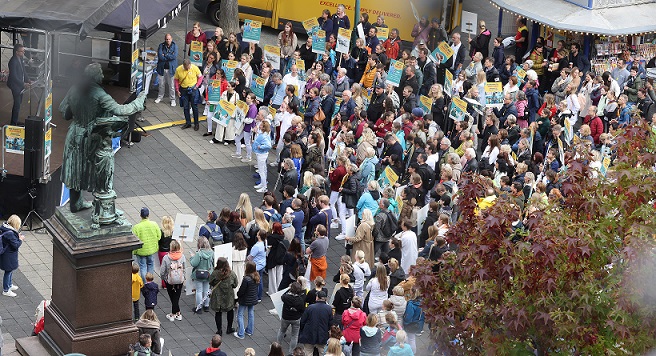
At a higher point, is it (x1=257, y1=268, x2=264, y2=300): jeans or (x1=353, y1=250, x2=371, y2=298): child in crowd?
(x1=353, y1=250, x2=371, y2=298): child in crowd

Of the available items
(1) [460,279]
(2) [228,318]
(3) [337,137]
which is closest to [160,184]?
(3) [337,137]

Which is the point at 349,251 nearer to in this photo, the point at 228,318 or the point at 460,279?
the point at 228,318

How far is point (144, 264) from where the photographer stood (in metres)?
21.7

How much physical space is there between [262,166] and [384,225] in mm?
4258

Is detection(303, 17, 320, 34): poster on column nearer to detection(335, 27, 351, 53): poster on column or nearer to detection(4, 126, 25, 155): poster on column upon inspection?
detection(335, 27, 351, 53): poster on column

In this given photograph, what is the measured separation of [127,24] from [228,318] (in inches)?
354

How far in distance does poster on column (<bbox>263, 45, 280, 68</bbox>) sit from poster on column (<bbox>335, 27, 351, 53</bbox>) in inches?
51.3

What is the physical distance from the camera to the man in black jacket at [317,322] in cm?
1945

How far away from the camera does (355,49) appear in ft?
101

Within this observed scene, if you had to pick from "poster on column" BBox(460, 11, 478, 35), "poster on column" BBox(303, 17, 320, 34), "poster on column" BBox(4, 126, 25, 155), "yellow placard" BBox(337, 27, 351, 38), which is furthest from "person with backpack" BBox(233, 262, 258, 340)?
"poster on column" BBox(460, 11, 478, 35)

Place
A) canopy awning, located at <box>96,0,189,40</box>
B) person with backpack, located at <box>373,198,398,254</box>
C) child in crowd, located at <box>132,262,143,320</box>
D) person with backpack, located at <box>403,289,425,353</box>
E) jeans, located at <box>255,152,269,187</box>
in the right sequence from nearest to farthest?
1. person with backpack, located at <box>403,289,425,353</box>
2. child in crowd, located at <box>132,262,143,320</box>
3. person with backpack, located at <box>373,198,398,254</box>
4. jeans, located at <box>255,152,269,187</box>
5. canopy awning, located at <box>96,0,189,40</box>

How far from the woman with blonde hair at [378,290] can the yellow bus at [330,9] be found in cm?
1421

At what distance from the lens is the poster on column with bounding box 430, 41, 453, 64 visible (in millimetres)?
29938

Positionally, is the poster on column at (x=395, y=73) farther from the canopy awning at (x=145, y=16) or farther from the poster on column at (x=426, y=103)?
the canopy awning at (x=145, y=16)
